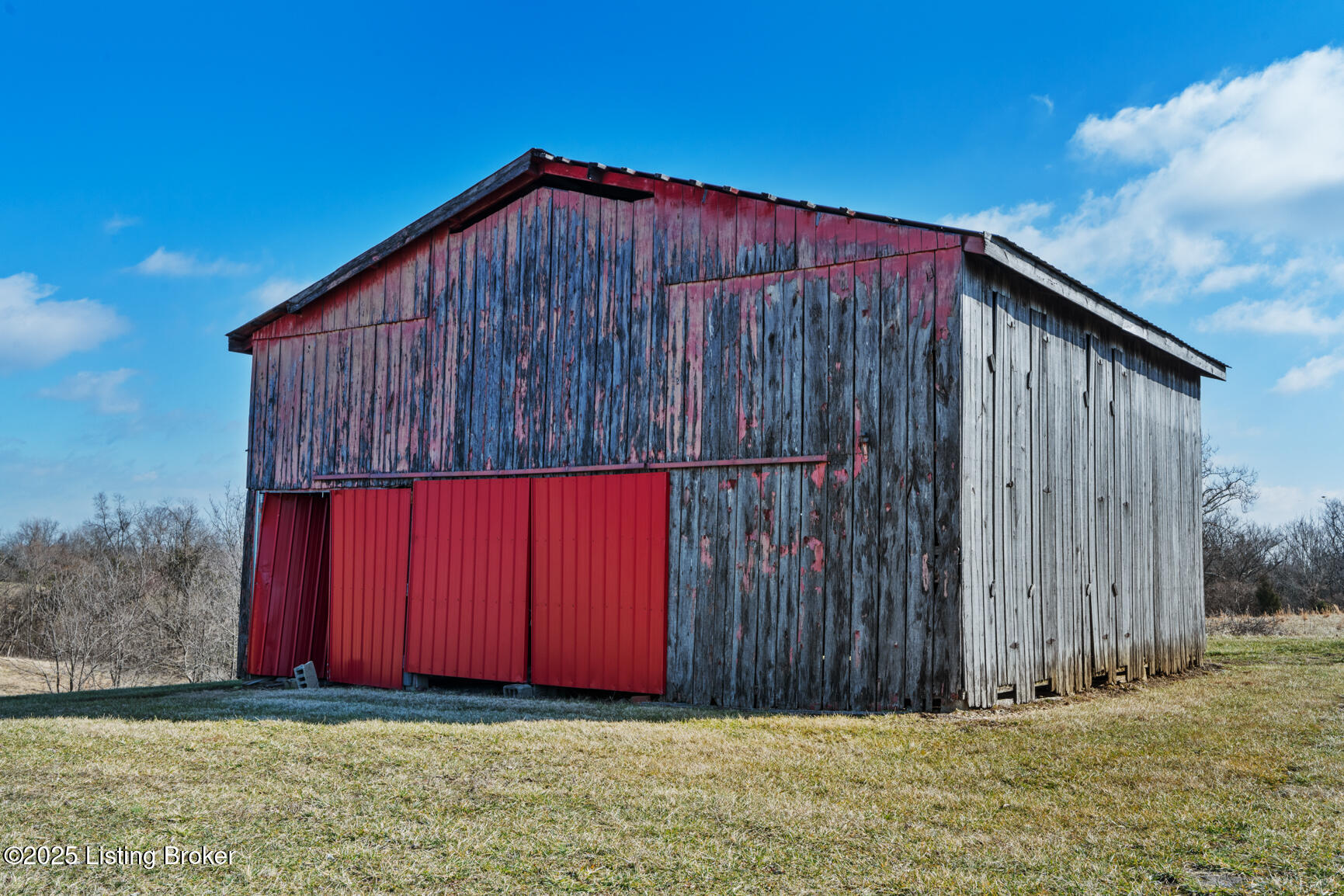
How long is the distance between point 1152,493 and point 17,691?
3671cm

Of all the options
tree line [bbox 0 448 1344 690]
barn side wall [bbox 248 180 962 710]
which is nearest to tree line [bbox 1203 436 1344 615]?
tree line [bbox 0 448 1344 690]

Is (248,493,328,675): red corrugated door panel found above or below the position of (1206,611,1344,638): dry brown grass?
above

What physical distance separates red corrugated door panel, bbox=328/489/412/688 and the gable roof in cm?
323

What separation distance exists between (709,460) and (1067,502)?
14.5 feet

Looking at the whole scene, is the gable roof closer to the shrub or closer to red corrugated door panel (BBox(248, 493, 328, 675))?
red corrugated door panel (BBox(248, 493, 328, 675))

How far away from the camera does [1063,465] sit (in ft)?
40.5

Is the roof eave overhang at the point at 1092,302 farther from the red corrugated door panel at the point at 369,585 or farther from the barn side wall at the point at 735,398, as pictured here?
the red corrugated door panel at the point at 369,585

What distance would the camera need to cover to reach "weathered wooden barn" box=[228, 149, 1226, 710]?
10328 mm

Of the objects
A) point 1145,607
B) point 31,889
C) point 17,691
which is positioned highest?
point 1145,607

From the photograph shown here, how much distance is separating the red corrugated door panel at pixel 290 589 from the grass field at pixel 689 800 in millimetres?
4778

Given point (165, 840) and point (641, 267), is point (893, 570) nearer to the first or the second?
point (641, 267)

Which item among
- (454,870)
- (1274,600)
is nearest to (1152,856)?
(454,870)

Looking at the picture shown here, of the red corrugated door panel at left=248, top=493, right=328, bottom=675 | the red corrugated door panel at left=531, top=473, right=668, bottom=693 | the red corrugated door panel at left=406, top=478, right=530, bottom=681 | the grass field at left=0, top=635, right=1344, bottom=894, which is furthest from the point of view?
the red corrugated door panel at left=248, top=493, right=328, bottom=675

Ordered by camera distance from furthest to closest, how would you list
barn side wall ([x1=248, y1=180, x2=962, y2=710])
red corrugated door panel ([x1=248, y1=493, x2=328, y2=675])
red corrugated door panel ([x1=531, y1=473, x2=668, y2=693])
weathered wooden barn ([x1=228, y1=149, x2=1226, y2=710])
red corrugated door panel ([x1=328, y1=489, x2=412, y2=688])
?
red corrugated door panel ([x1=248, y1=493, x2=328, y2=675])
red corrugated door panel ([x1=328, y1=489, x2=412, y2=688])
red corrugated door panel ([x1=531, y1=473, x2=668, y2=693])
weathered wooden barn ([x1=228, y1=149, x2=1226, y2=710])
barn side wall ([x1=248, y1=180, x2=962, y2=710])
